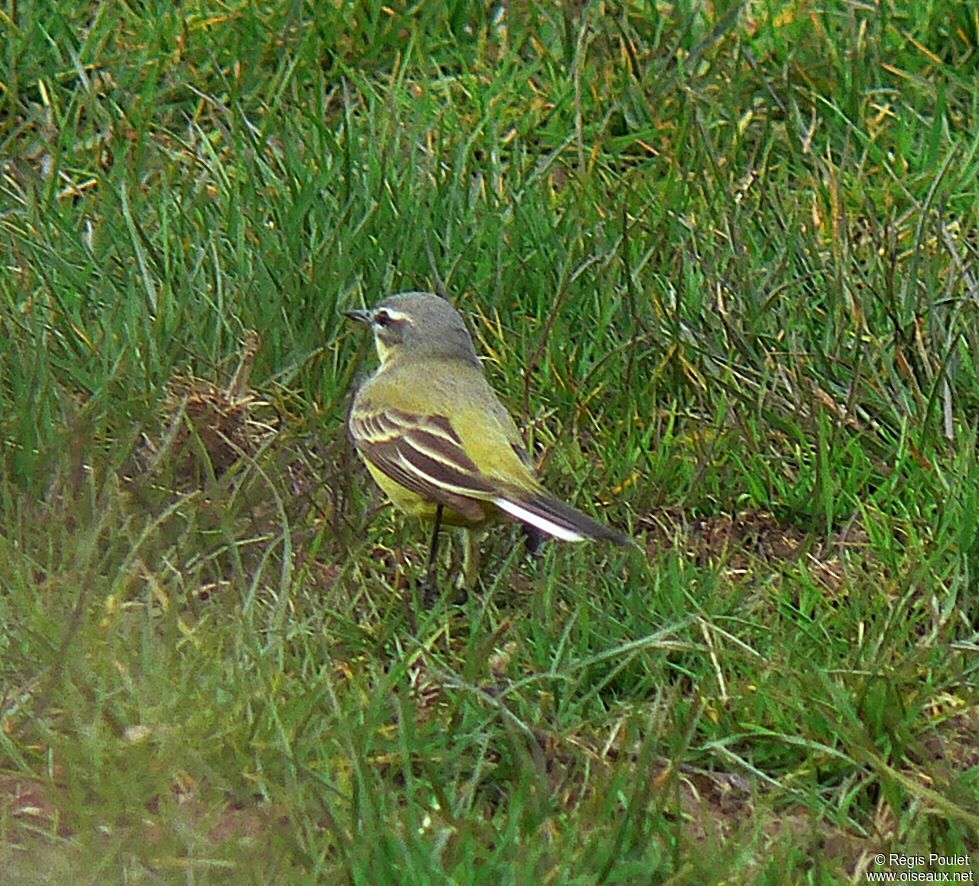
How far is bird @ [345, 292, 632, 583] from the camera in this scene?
198 inches

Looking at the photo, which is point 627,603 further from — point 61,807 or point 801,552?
point 61,807

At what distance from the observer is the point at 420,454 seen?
528 centimetres

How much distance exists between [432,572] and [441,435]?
417 millimetres

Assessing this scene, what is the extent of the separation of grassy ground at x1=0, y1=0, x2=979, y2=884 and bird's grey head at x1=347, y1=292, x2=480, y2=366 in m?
0.22

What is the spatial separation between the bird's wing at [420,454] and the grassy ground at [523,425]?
22 centimetres

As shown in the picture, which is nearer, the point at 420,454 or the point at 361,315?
the point at 420,454

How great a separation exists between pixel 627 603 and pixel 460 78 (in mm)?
3136

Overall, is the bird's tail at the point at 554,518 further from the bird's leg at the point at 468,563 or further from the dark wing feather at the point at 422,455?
the bird's leg at the point at 468,563

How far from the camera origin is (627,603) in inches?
195
